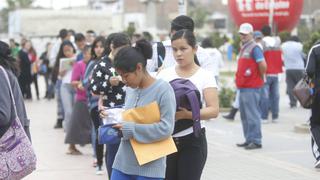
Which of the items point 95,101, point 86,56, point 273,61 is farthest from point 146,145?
point 273,61

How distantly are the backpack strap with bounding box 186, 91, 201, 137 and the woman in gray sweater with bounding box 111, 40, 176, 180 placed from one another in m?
0.31

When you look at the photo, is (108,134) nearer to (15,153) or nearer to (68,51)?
(15,153)

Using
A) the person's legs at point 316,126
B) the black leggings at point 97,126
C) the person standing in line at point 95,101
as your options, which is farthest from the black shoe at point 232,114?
the black leggings at point 97,126

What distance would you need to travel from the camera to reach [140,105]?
482cm

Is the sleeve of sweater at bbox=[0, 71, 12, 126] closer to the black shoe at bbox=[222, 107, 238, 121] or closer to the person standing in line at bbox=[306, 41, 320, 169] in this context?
the person standing in line at bbox=[306, 41, 320, 169]

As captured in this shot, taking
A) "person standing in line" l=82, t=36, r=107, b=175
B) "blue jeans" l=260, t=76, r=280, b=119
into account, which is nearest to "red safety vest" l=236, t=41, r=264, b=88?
"person standing in line" l=82, t=36, r=107, b=175

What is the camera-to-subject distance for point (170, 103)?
4777 millimetres

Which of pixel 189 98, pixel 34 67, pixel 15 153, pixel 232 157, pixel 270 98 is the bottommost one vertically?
pixel 232 157

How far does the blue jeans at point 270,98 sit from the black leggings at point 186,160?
28.8ft

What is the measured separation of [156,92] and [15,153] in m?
1.18

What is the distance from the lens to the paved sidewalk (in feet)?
29.1

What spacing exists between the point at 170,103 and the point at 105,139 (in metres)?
0.56

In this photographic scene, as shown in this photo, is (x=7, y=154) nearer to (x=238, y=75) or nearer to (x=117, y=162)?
(x=117, y=162)

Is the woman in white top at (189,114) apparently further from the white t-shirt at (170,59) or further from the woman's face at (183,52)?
the white t-shirt at (170,59)
